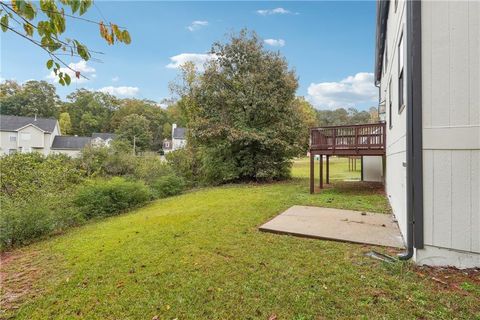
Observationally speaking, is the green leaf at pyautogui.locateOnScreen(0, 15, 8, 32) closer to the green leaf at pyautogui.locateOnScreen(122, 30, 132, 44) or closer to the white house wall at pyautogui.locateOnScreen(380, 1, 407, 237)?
the green leaf at pyautogui.locateOnScreen(122, 30, 132, 44)

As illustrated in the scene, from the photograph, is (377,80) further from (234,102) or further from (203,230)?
(203,230)

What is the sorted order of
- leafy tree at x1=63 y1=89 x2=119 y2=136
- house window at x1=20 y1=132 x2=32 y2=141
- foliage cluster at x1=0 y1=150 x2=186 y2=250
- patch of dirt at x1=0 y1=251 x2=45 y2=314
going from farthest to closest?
leafy tree at x1=63 y1=89 x2=119 y2=136 < house window at x1=20 y1=132 x2=32 y2=141 < foliage cluster at x1=0 y1=150 x2=186 y2=250 < patch of dirt at x1=0 y1=251 x2=45 y2=314

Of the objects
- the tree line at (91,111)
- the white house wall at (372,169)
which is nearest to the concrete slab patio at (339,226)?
the white house wall at (372,169)

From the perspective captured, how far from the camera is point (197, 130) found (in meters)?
13.2

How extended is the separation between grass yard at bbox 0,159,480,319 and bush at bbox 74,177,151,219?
2.65 m

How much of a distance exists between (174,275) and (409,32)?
4428 mm

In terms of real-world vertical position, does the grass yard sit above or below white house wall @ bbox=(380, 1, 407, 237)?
below

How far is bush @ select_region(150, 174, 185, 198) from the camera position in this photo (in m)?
11.0

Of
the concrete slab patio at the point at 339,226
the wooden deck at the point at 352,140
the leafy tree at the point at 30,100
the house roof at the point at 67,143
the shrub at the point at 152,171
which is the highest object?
the leafy tree at the point at 30,100

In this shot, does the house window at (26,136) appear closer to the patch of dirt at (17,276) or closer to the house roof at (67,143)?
the house roof at (67,143)

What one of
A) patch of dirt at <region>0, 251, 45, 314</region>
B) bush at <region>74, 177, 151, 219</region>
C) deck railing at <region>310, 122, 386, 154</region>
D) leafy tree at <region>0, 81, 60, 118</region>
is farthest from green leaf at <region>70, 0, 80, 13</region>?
leafy tree at <region>0, 81, 60, 118</region>

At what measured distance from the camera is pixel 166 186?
1119 centimetres

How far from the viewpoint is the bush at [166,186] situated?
11.0 m

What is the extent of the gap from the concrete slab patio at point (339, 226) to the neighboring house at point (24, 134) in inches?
1335
